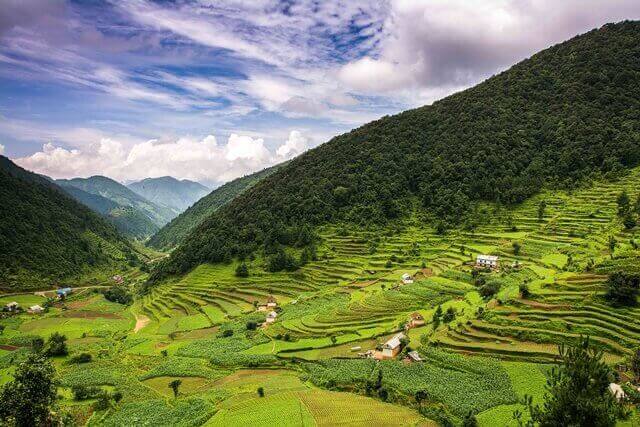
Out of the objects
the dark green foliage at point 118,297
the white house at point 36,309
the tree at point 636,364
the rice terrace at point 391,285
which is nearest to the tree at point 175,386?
the rice terrace at point 391,285

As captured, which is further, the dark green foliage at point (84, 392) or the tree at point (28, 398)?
the dark green foliage at point (84, 392)

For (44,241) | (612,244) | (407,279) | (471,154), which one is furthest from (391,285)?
(44,241)

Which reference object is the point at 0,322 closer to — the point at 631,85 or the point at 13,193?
the point at 13,193

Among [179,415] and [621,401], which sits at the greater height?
[621,401]

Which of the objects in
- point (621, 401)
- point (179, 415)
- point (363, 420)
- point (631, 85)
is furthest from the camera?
point (631, 85)

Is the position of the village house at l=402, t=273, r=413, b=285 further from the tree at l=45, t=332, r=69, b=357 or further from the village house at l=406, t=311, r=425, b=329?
the tree at l=45, t=332, r=69, b=357

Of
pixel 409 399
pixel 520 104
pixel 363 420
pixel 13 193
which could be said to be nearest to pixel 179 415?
pixel 363 420

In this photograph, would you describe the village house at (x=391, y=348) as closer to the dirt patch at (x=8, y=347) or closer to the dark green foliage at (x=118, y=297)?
the dirt patch at (x=8, y=347)
